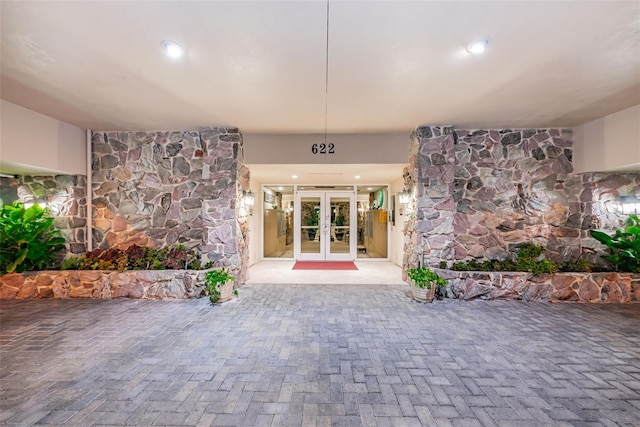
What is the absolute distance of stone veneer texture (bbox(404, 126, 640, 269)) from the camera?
176 inches

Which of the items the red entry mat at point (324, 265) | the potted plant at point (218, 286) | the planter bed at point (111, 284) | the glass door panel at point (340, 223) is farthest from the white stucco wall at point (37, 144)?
the glass door panel at point (340, 223)

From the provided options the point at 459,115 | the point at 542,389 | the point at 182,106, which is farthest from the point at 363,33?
the point at 542,389

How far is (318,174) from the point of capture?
241 inches

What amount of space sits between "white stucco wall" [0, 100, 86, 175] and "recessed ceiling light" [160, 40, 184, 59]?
2.96m

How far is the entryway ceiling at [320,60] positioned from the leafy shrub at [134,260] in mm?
2223

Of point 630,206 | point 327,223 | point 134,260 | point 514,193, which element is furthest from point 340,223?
point 630,206

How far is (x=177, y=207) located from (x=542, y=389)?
5426 millimetres

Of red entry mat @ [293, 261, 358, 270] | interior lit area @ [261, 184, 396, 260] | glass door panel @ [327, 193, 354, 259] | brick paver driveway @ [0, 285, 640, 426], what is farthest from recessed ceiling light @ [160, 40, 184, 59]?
glass door panel @ [327, 193, 354, 259]

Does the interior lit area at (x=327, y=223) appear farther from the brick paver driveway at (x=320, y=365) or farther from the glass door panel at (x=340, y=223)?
the brick paver driveway at (x=320, y=365)

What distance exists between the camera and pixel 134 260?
4320mm

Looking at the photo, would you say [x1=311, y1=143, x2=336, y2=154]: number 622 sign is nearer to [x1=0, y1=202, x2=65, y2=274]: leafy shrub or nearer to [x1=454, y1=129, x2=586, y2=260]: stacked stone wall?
[x1=454, y1=129, x2=586, y2=260]: stacked stone wall

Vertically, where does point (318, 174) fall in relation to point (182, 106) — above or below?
below

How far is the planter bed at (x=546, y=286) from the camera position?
12.9 ft

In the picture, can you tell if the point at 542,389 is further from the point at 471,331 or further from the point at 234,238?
the point at 234,238
